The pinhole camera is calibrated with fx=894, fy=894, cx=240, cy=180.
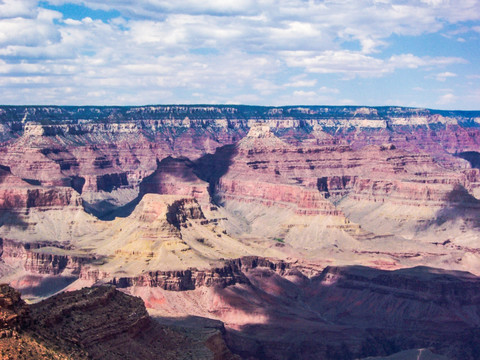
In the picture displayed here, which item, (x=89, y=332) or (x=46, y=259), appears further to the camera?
(x=46, y=259)

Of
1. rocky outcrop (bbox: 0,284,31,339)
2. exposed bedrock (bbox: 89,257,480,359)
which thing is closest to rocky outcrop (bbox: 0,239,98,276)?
exposed bedrock (bbox: 89,257,480,359)

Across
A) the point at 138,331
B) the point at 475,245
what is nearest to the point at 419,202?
the point at 475,245

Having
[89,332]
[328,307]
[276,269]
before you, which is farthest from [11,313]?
[276,269]

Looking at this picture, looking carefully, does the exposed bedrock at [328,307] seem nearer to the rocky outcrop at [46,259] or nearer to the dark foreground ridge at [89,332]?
the rocky outcrop at [46,259]

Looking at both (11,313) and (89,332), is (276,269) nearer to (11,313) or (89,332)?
(89,332)

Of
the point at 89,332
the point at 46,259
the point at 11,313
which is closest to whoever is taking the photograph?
the point at 11,313

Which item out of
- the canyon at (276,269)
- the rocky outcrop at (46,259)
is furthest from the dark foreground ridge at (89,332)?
the rocky outcrop at (46,259)

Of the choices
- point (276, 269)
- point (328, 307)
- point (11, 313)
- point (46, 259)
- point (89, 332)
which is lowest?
point (328, 307)

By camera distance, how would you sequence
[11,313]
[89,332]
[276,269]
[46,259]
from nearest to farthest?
[11,313] < [89,332] < [46,259] < [276,269]

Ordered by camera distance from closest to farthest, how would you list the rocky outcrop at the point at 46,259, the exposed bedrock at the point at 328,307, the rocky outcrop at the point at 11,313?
1. the rocky outcrop at the point at 11,313
2. the exposed bedrock at the point at 328,307
3. the rocky outcrop at the point at 46,259

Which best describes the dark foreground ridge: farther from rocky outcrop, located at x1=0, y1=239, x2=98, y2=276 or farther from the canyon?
rocky outcrop, located at x1=0, y1=239, x2=98, y2=276

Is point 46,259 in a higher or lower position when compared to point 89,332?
lower
